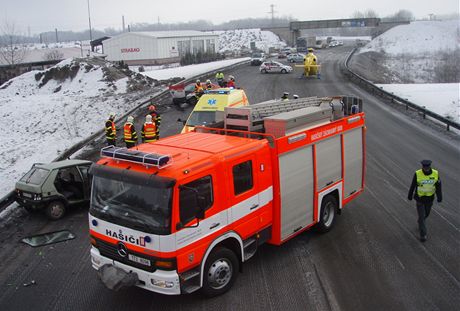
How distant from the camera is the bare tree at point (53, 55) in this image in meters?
62.3

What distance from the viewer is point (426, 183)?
888 cm

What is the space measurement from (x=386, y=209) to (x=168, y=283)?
21.1ft

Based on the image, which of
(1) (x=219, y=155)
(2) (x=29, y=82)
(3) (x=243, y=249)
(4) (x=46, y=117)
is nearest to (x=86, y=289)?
(3) (x=243, y=249)

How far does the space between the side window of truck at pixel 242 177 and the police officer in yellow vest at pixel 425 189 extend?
12.2 ft

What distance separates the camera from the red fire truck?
6336 mm

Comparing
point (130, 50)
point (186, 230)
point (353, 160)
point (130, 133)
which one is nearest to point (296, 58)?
point (130, 50)

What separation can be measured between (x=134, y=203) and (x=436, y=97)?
25631 millimetres

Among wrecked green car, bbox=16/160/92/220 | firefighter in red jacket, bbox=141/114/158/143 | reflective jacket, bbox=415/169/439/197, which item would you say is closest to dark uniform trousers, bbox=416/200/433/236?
reflective jacket, bbox=415/169/439/197

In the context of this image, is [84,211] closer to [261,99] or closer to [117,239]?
[117,239]

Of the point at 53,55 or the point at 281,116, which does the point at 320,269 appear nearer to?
the point at 281,116

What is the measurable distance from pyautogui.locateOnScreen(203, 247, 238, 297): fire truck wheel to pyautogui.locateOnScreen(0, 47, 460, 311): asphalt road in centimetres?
16

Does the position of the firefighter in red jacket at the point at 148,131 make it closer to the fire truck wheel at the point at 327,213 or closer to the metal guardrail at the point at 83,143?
the metal guardrail at the point at 83,143

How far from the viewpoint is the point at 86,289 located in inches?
302

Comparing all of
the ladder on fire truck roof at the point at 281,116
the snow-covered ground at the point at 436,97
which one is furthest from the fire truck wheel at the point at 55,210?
the snow-covered ground at the point at 436,97
